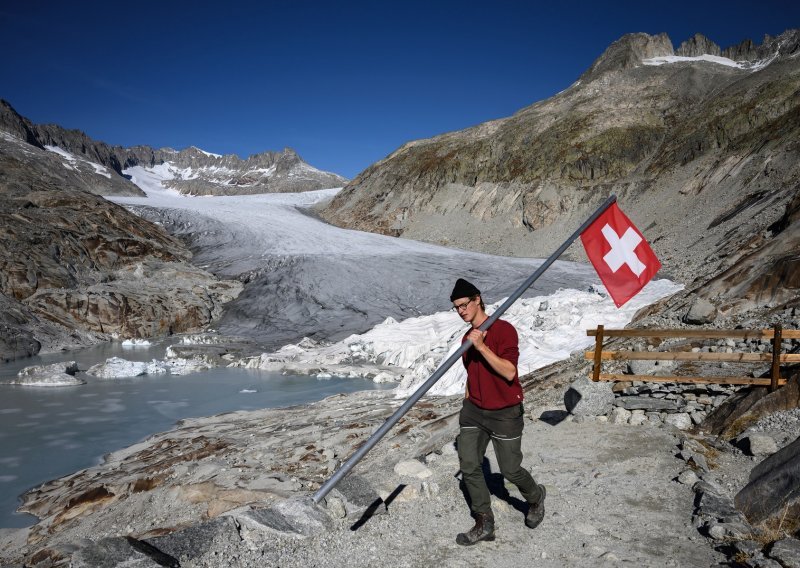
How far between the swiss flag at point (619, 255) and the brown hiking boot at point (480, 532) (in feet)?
7.92

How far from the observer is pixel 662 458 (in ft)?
17.4

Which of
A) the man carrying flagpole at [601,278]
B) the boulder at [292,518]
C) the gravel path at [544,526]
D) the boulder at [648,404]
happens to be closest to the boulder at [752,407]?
the boulder at [648,404]

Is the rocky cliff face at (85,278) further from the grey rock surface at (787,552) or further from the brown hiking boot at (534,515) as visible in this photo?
the grey rock surface at (787,552)

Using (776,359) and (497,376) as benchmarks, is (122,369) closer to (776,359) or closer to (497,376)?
(497,376)

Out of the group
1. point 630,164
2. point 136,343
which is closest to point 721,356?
point 136,343

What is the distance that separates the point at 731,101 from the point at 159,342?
44039mm

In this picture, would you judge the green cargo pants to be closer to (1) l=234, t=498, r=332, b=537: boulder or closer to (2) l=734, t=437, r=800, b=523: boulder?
(1) l=234, t=498, r=332, b=537: boulder

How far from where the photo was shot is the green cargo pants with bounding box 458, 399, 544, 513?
12.2 feet

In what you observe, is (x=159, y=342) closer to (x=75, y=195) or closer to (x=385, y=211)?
(x=75, y=195)

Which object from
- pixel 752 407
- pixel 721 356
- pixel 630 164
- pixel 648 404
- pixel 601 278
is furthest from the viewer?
pixel 630 164

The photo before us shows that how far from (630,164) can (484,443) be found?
45.6m

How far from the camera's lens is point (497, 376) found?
3686 millimetres

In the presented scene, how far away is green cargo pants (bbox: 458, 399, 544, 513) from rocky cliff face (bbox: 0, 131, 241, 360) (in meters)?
20.2

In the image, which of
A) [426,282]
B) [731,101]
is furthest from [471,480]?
[731,101]
